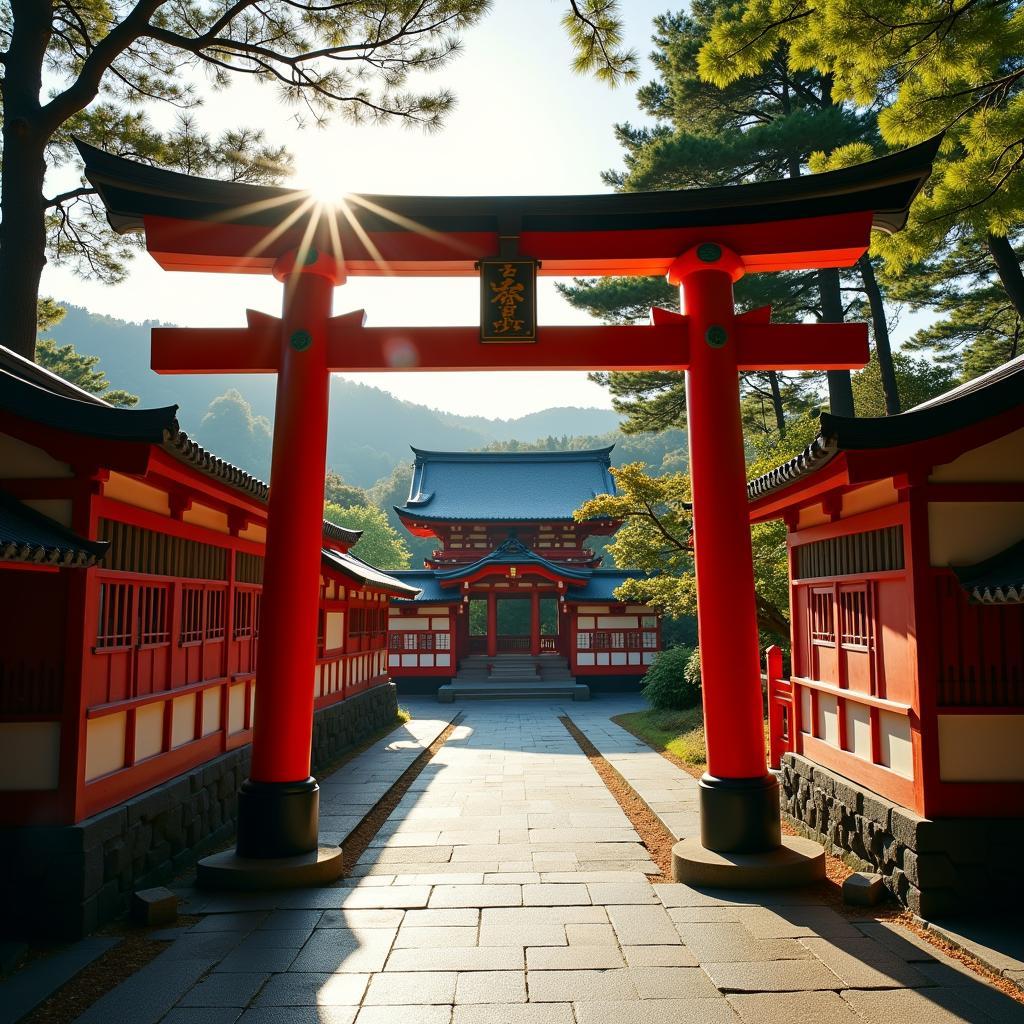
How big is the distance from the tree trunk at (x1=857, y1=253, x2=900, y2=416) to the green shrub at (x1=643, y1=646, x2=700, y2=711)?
6615 millimetres

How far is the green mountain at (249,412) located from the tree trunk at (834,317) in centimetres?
8869

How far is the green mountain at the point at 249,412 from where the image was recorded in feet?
383

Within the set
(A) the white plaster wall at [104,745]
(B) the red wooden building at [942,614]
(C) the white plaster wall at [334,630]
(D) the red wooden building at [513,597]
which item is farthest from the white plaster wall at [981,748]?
(D) the red wooden building at [513,597]

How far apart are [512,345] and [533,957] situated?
182 inches

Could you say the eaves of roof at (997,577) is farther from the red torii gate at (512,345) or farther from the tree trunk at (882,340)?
the tree trunk at (882,340)

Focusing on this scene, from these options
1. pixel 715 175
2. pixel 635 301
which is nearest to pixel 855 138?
pixel 715 175

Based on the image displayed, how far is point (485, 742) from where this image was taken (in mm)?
14750

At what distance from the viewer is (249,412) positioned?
12406 centimetres

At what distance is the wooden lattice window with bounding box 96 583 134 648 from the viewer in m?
5.92

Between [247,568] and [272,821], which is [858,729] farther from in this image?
[247,568]

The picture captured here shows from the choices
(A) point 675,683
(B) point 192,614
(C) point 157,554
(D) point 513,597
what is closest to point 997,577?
(C) point 157,554

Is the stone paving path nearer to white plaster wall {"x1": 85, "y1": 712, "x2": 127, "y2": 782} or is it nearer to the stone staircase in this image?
white plaster wall {"x1": 85, "y1": 712, "x2": 127, "y2": 782}

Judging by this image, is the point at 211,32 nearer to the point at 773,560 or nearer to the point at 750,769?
the point at 750,769

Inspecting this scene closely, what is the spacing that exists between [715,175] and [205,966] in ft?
54.8
